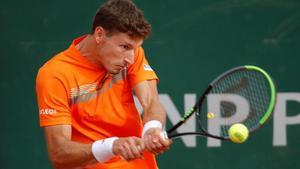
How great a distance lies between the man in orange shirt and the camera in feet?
12.5

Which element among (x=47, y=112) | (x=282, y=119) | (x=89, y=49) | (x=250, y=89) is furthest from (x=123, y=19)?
(x=282, y=119)

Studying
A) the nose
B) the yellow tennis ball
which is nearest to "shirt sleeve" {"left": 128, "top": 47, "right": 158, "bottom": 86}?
the nose

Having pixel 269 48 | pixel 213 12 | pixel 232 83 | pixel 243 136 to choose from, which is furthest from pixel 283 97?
pixel 243 136

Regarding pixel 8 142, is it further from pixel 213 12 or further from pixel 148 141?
A: pixel 148 141

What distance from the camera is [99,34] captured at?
3908mm

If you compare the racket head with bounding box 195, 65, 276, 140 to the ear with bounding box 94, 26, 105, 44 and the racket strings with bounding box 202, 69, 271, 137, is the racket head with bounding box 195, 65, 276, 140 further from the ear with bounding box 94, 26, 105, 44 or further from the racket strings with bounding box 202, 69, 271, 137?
the ear with bounding box 94, 26, 105, 44

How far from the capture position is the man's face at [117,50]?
150 inches

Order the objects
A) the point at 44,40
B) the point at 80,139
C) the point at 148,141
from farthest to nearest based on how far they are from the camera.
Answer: the point at 44,40
the point at 80,139
the point at 148,141

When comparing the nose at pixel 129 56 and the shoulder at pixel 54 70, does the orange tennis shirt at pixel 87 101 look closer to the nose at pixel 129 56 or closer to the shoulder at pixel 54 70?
the shoulder at pixel 54 70

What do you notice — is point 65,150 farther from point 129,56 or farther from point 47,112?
point 129,56

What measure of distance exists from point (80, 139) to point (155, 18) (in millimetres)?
1757

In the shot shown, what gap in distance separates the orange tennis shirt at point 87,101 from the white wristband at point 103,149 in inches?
8.8

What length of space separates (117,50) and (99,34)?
5.6 inches

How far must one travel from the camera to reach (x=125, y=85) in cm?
407
